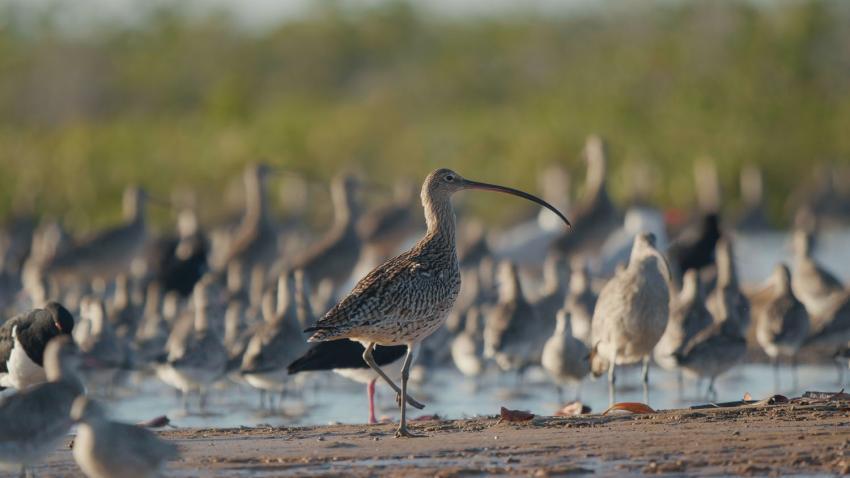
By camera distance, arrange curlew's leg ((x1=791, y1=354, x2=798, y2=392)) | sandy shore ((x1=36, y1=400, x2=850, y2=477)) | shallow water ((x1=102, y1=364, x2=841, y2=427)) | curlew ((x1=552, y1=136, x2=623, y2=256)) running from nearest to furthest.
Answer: sandy shore ((x1=36, y1=400, x2=850, y2=477)) < shallow water ((x1=102, y1=364, x2=841, y2=427)) < curlew's leg ((x1=791, y1=354, x2=798, y2=392)) < curlew ((x1=552, y1=136, x2=623, y2=256))

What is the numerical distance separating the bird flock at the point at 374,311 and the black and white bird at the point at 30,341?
0.04 ft

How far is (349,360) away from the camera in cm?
1130

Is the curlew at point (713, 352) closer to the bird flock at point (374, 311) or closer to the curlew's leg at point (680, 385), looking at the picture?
the bird flock at point (374, 311)

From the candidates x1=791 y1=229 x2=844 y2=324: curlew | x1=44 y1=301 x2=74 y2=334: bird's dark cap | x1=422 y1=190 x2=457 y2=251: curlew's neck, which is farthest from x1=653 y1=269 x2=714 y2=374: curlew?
x1=44 y1=301 x2=74 y2=334: bird's dark cap

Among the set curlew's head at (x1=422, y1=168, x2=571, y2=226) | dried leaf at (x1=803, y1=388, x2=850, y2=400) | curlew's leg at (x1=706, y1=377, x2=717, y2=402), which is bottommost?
dried leaf at (x1=803, y1=388, x2=850, y2=400)

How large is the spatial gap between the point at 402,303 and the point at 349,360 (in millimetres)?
2169

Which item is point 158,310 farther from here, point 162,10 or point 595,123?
point 162,10

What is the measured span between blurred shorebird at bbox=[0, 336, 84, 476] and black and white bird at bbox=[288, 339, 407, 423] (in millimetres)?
2982

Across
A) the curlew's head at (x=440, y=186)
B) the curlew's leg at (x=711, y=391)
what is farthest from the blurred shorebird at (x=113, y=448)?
the curlew's leg at (x=711, y=391)

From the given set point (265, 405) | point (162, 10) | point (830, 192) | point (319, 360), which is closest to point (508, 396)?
point (265, 405)

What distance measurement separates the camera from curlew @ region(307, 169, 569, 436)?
918 cm

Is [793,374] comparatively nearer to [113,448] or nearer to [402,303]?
[402,303]

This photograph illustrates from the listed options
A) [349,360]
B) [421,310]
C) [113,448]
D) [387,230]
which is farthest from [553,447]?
[387,230]

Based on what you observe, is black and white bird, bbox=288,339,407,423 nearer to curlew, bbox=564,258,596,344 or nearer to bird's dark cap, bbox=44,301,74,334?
bird's dark cap, bbox=44,301,74,334
